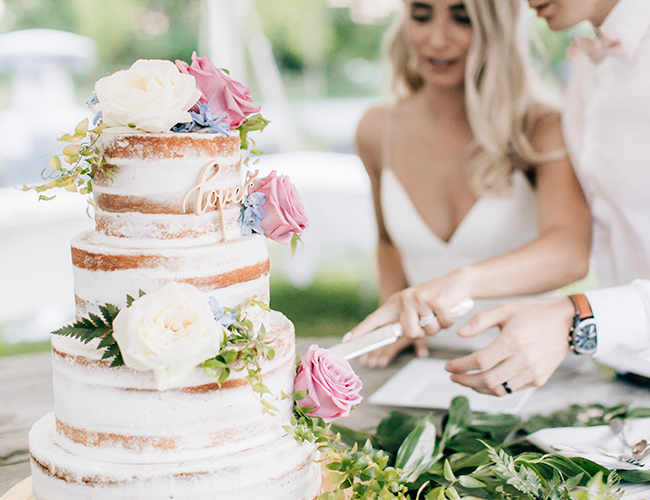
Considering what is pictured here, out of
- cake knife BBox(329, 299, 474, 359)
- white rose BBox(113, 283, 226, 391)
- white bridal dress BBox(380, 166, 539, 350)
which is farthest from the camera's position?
white bridal dress BBox(380, 166, 539, 350)

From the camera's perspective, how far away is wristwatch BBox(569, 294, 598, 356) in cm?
129

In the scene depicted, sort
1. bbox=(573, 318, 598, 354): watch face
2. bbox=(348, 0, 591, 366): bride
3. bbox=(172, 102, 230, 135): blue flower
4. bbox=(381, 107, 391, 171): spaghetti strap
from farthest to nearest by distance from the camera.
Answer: bbox=(381, 107, 391, 171): spaghetti strap → bbox=(348, 0, 591, 366): bride → bbox=(573, 318, 598, 354): watch face → bbox=(172, 102, 230, 135): blue flower

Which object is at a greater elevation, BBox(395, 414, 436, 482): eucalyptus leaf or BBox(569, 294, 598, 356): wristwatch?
BBox(569, 294, 598, 356): wristwatch

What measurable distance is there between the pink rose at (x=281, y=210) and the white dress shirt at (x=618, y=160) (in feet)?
2.54

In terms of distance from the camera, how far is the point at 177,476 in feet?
2.57

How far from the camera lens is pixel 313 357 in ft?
3.01

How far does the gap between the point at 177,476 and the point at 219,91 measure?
21.0 inches

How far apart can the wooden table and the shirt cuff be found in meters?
0.14

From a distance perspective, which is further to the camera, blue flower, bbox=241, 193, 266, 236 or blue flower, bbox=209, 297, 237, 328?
blue flower, bbox=241, 193, 266, 236

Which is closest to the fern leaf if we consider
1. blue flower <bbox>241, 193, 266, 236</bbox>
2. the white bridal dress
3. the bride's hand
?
blue flower <bbox>241, 193, 266, 236</bbox>

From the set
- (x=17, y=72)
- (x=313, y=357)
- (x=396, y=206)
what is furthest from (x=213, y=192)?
(x=17, y=72)

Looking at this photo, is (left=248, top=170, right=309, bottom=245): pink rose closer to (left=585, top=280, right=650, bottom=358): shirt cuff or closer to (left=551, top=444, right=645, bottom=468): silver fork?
(left=551, top=444, right=645, bottom=468): silver fork

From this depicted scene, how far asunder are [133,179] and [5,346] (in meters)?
4.22

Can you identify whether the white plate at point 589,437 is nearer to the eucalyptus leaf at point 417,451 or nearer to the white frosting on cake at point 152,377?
the eucalyptus leaf at point 417,451
